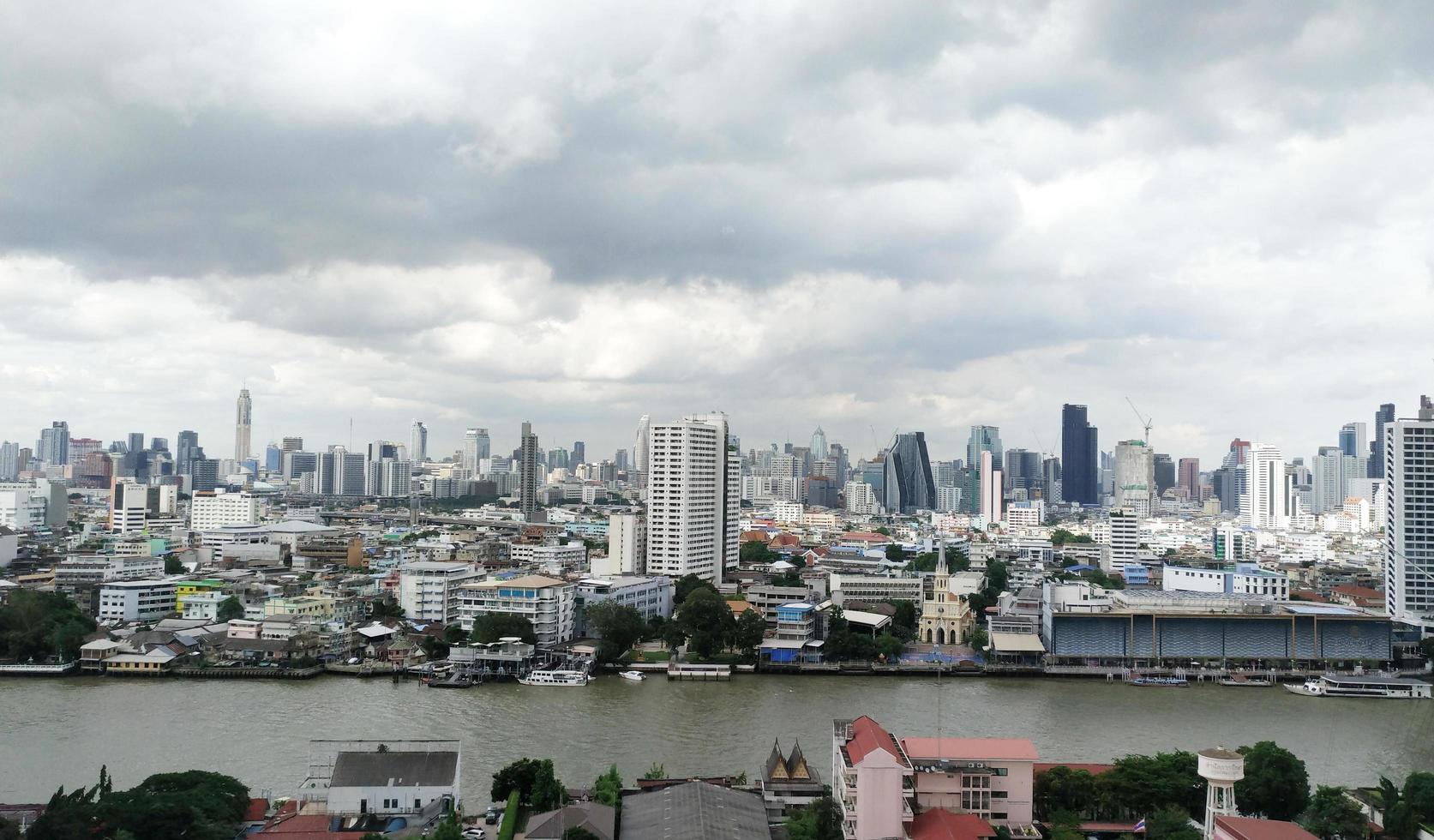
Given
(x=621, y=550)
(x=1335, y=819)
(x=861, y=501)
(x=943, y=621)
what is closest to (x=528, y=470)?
(x=861, y=501)

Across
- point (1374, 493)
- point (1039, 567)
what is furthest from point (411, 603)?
point (1374, 493)

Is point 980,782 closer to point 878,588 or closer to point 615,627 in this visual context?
point 615,627

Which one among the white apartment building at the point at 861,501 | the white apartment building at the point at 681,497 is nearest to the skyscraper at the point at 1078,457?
the white apartment building at the point at 861,501

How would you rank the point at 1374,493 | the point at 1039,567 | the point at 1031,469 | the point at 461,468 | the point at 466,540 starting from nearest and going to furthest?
the point at 1039,567
the point at 466,540
the point at 1374,493
the point at 461,468
the point at 1031,469

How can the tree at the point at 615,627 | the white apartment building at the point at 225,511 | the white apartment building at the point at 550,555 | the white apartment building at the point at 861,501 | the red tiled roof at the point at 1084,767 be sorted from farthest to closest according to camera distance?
the white apartment building at the point at 861,501
the white apartment building at the point at 225,511
the white apartment building at the point at 550,555
the tree at the point at 615,627
the red tiled roof at the point at 1084,767

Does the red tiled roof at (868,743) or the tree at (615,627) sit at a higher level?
the red tiled roof at (868,743)

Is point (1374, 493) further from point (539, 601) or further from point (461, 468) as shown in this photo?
point (461, 468)

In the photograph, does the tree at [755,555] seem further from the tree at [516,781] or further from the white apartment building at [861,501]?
the white apartment building at [861,501]
